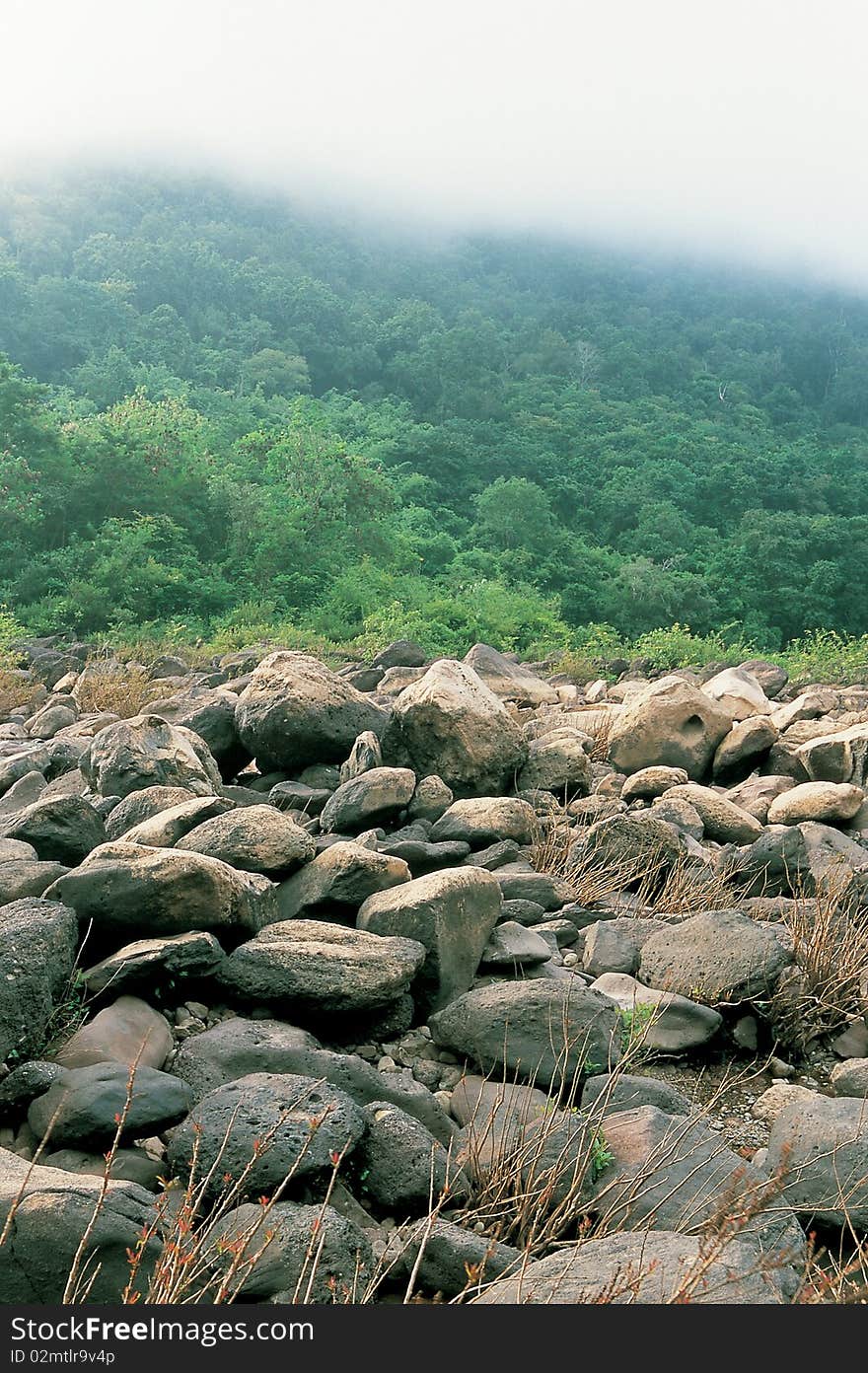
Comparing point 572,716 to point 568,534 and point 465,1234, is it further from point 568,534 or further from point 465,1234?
point 568,534

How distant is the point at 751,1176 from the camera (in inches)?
109

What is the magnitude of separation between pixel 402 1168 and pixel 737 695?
6.92 metres

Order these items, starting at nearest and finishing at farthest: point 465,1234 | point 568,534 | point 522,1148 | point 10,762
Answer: point 465,1234, point 522,1148, point 10,762, point 568,534

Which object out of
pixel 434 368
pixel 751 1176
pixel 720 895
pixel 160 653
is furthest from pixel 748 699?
pixel 434 368

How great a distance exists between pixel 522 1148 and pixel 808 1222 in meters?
0.76

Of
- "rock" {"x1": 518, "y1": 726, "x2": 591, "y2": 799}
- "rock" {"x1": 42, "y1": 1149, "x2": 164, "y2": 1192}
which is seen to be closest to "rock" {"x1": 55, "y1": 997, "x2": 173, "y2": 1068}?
"rock" {"x1": 42, "y1": 1149, "x2": 164, "y2": 1192}

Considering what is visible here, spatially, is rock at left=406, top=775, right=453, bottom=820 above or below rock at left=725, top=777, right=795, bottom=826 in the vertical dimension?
above

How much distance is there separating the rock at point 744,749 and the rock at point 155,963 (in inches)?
177

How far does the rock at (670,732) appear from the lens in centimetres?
730

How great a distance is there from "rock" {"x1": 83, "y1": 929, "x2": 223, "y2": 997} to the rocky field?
0.01 m

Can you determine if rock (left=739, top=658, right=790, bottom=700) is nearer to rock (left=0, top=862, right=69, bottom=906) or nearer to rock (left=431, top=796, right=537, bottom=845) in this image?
rock (left=431, top=796, right=537, bottom=845)

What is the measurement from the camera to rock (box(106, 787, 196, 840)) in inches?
192

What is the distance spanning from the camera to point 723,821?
6.11m

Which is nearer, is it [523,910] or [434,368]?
[523,910]
